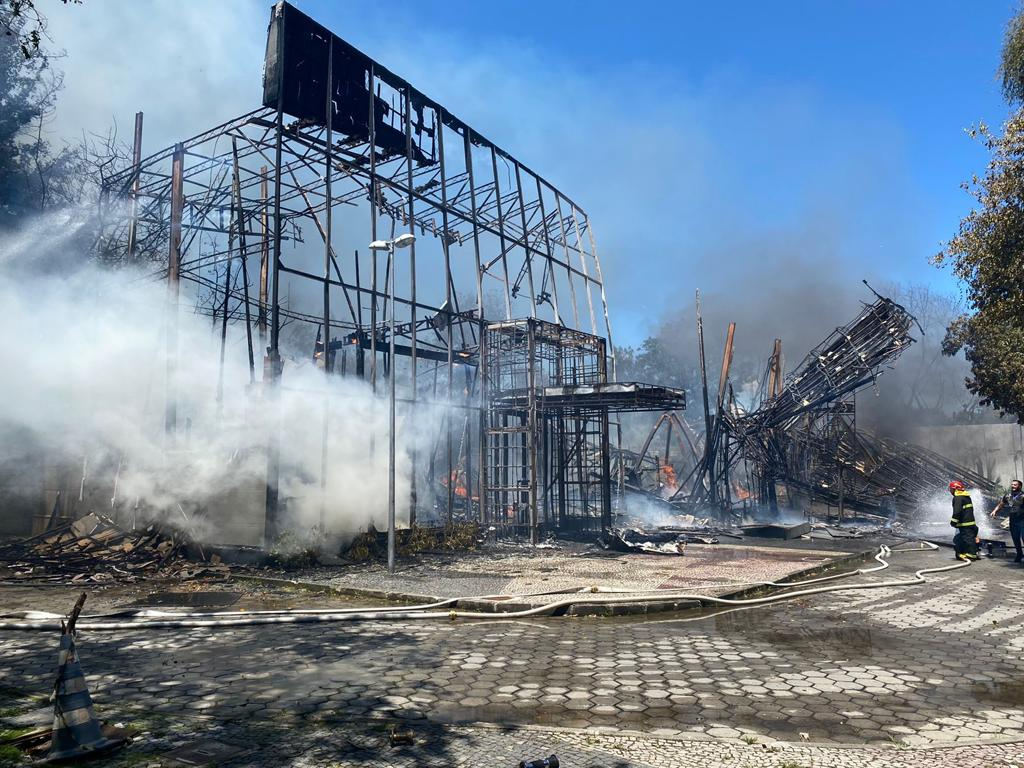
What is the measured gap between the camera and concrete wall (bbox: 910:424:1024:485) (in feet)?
101

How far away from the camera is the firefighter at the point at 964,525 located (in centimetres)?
1362

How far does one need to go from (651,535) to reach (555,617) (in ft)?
35.4

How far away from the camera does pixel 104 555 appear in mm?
12375

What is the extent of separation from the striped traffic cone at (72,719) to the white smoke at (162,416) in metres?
9.31

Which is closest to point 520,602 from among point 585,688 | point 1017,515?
point 585,688

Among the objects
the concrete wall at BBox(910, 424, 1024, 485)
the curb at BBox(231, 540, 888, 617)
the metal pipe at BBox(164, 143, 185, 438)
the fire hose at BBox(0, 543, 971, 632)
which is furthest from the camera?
the concrete wall at BBox(910, 424, 1024, 485)

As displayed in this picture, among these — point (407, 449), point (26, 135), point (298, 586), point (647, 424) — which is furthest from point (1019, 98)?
point (647, 424)

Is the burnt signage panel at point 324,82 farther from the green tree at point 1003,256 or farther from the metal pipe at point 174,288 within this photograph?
the green tree at point 1003,256

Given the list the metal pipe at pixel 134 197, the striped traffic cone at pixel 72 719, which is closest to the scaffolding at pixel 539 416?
the metal pipe at pixel 134 197

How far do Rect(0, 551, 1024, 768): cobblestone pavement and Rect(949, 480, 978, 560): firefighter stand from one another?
6147mm

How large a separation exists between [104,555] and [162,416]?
348cm

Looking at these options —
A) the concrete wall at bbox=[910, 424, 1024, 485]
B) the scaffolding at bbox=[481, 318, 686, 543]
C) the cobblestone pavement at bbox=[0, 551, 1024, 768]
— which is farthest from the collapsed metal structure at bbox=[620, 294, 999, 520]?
the cobblestone pavement at bbox=[0, 551, 1024, 768]

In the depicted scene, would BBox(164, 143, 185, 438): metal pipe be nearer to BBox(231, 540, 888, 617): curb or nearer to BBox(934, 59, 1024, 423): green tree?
BBox(231, 540, 888, 617): curb

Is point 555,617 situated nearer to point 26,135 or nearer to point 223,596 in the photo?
point 223,596
